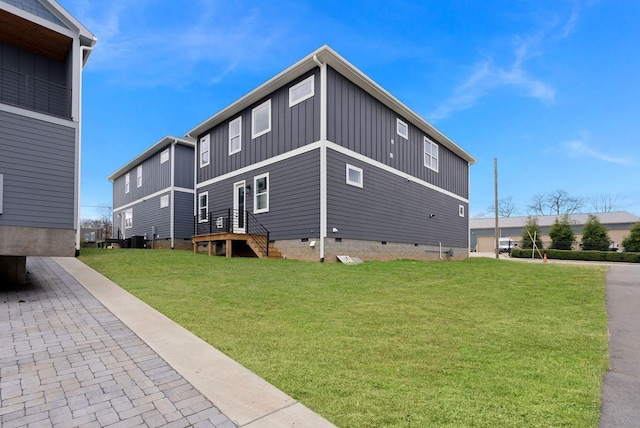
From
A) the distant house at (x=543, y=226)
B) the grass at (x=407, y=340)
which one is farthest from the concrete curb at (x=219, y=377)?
the distant house at (x=543, y=226)

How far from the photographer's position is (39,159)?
6.95m

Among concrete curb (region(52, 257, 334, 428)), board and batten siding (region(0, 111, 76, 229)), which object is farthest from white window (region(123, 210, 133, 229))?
concrete curb (region(52, 257, 334, 428))

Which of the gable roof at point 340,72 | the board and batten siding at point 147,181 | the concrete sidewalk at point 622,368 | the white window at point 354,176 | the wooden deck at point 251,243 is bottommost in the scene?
the concrete sidewalk at point 622,368

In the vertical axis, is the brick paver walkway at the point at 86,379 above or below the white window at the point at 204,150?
Answer: below

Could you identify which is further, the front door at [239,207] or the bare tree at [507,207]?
the bare tree at [507,207]

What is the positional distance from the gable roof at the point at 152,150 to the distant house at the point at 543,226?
39.1 metres

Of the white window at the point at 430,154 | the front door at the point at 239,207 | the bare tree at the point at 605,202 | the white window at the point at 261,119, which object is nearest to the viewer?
the white window at the point at 261,119

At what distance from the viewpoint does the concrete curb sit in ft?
7.50

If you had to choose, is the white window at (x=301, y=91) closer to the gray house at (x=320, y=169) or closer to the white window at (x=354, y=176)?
the gray house at (x=320, y=169)

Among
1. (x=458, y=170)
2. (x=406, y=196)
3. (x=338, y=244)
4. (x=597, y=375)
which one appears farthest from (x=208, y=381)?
(x=458, y=170)

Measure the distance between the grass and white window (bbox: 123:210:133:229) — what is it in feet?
62.0

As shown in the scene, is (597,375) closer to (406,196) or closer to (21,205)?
(21,205)

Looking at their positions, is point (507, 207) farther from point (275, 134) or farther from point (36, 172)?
point (36, 172)

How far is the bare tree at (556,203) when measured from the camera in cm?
5422
